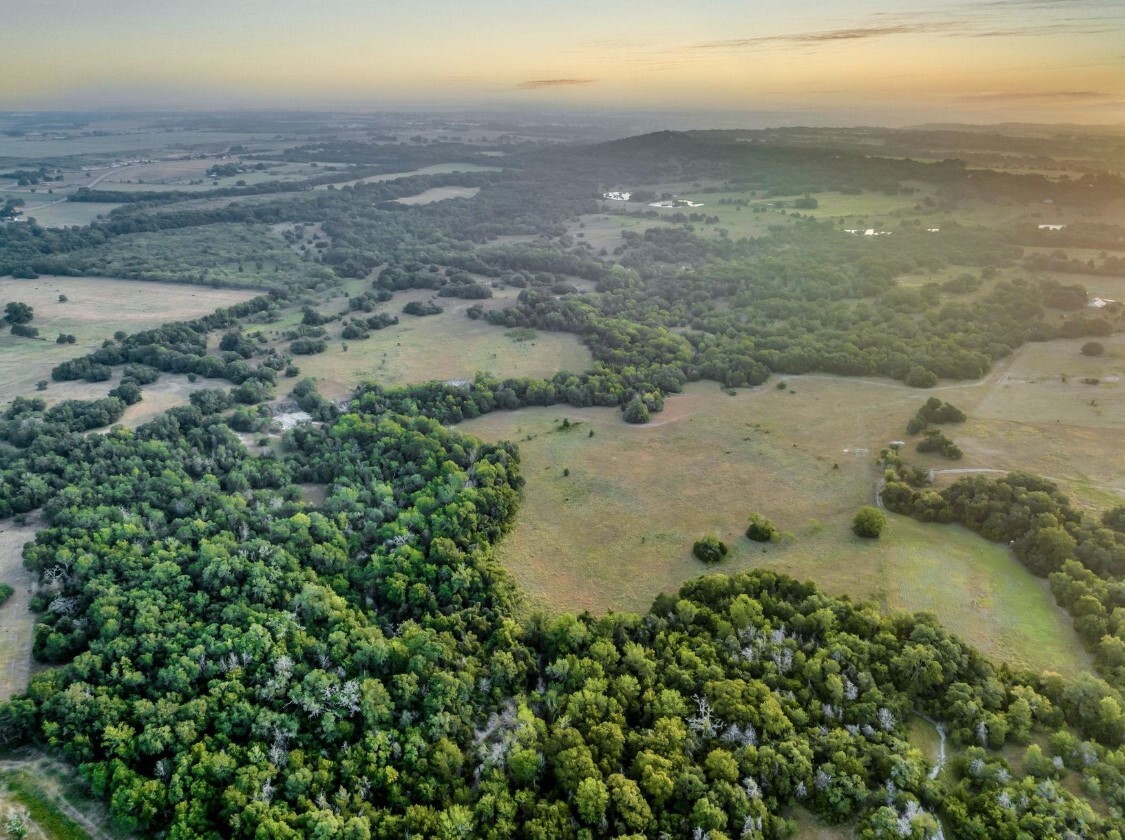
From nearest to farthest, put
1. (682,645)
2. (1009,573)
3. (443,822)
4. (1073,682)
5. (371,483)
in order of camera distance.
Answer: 1. (443,822)
2. (1073,682)
3. (682,645)
4. (1009,573)
5. (371,483)

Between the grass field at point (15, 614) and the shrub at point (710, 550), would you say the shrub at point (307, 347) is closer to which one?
the grass field at point (15, 614)

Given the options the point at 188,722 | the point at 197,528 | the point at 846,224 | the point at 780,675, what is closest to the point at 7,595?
the point at 197,528

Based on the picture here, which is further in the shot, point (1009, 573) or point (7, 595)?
point (1009, 573)

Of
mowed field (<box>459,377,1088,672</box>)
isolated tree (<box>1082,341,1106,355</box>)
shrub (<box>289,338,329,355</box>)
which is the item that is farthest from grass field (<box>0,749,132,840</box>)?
isolated tree (<box>1082,341,1106,355</box>)

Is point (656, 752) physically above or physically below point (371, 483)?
below

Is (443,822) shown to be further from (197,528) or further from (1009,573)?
(1009,573)

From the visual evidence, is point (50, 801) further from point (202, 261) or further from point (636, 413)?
point (202, 261)

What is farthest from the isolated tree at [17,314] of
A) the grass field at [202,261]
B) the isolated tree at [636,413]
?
the isolated tree at [636,413]

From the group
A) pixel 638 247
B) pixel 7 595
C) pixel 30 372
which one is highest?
pixel 638 247
